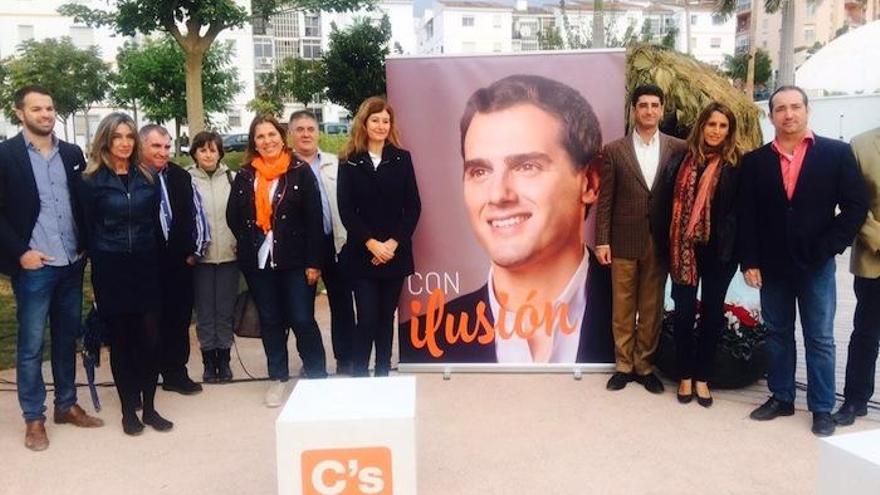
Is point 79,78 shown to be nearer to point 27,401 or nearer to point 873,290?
point 27,401

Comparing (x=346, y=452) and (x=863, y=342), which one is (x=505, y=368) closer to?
(x=863, y=342)

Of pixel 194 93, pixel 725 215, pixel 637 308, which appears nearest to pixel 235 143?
pixel 194 93

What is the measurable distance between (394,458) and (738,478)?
70.1 inches

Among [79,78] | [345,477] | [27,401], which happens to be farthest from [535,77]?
[79,78]

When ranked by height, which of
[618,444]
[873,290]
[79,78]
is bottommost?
[618,444]

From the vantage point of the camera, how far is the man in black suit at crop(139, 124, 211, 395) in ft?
15.9

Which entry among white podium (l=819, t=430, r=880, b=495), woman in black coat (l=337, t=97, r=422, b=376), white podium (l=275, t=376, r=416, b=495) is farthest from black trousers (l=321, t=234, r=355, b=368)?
white podium (l=819, t=430, r=880, b=495)

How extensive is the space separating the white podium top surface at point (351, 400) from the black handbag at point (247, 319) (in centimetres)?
184

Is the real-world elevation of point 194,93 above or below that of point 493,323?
above

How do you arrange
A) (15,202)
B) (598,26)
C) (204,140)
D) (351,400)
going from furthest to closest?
(598,26) < (204,140) < (15,202) < (351,400)

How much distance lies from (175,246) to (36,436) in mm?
1348

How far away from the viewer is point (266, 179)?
4828mm

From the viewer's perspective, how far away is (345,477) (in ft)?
9.39

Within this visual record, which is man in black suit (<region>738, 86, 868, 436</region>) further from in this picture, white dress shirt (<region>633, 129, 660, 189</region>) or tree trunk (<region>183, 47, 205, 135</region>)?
tree trunk (<region>183, 47, 205, 135</region>)
